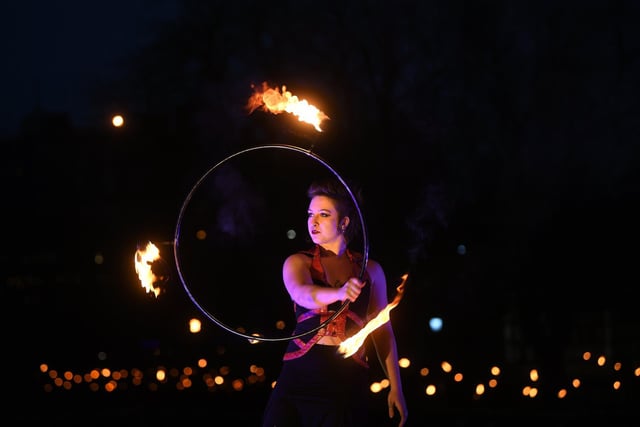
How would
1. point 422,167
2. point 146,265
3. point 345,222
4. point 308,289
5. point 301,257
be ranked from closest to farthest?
point 308,289
point 301,257
point 345,222
point 146,265
point 422,167

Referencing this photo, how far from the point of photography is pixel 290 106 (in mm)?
5695

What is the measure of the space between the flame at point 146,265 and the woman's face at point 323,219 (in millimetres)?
1239

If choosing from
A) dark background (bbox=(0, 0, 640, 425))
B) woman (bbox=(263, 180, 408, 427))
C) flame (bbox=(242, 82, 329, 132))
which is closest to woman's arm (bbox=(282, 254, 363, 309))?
woman (bbox=(263, 180, 408, 427))

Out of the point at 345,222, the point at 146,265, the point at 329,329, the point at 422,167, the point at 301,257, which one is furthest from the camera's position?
the point at 422,167

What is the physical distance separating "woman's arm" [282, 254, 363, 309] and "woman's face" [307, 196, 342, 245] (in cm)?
16

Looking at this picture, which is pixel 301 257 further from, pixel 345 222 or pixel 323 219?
pixel 345 222

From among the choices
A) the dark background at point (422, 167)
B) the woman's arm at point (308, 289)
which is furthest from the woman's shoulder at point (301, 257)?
Result: the dark background at point (422, 167)

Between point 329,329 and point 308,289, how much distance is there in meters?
0.29

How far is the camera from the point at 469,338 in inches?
492

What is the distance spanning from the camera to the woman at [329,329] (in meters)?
4.70

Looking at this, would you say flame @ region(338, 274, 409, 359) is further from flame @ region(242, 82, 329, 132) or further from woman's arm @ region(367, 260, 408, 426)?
flame @ region(242, 82, 329, 132)

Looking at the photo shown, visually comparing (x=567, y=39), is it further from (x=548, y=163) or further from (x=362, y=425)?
(x=362, y=425)

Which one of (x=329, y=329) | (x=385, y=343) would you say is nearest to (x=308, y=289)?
(x=329, y=329)

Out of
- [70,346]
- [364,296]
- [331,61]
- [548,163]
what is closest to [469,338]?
[548,163]
